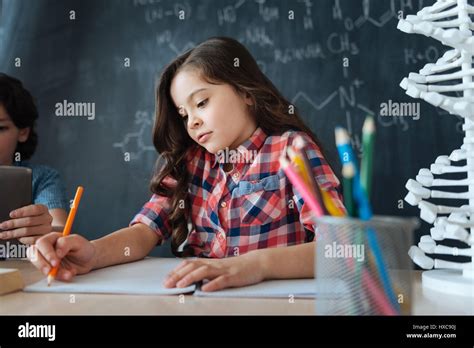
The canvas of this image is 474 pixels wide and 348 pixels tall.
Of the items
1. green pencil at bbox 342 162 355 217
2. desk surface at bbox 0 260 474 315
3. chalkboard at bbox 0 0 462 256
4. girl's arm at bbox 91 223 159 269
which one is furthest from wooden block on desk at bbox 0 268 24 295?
chalkboard at bbox 0 0 462 256

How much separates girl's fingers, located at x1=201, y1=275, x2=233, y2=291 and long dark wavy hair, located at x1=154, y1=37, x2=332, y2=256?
51cm

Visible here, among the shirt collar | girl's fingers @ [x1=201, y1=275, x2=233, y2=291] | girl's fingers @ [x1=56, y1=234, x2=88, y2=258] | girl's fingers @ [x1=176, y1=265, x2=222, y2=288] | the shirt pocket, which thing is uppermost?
the shirt collar

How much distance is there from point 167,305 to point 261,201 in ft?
1.91

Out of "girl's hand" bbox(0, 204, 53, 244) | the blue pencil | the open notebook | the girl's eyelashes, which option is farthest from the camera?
the girl's eyelashes

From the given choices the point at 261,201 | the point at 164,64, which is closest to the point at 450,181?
the point at 261,201

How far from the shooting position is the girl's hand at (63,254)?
0.73 metres

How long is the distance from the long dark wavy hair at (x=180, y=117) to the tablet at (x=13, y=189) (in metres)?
0.30

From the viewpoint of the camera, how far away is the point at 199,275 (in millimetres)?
667

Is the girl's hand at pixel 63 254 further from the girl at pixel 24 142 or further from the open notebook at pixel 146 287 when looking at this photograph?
the girl at pixel 24 142

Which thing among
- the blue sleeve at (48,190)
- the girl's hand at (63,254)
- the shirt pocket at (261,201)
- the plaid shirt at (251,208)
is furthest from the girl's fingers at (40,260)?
the blue sleeve at (48,190)

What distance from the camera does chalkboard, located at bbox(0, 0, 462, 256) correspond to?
5.44 ft

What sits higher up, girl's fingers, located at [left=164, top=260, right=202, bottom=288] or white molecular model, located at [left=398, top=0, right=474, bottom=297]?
white molecular model, located at [left=398, top=0, right=474, bottom=297]

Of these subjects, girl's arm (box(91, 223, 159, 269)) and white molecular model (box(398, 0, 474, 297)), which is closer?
white molecular model (box(398, 0, 474, 297))

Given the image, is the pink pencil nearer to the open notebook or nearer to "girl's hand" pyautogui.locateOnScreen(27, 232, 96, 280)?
the open notebook
